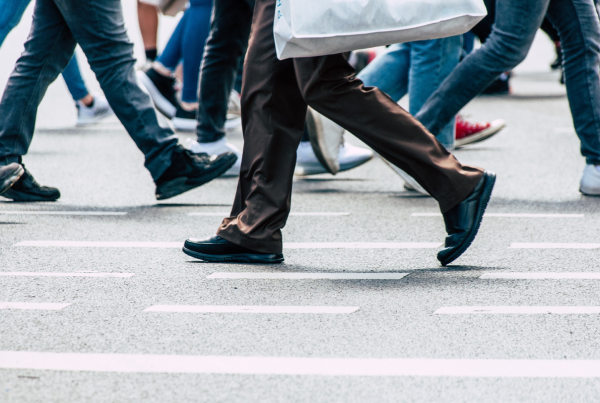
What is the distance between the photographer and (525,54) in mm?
3764

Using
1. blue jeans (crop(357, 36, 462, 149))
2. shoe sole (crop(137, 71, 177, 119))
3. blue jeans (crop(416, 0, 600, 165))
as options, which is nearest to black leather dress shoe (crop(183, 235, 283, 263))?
blue jeans (crop(416, 0, 600, 165))

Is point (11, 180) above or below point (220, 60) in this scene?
below

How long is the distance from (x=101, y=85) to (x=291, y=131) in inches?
49.5

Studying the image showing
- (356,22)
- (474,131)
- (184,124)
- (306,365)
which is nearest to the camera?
(306,365)

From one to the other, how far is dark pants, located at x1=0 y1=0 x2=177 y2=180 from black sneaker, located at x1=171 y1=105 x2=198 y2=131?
276 centimetres

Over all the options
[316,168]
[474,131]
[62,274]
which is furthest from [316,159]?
[62,274]

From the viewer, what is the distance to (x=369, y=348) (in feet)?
6.82

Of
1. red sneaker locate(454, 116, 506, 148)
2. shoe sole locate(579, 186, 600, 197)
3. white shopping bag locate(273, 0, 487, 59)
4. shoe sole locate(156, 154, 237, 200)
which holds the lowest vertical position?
red sneaker locate(454, 116, 506, 148)

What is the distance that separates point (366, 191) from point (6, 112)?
167 cm

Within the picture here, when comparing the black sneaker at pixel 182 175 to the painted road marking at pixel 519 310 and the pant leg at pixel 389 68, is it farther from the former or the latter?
the painted road marking at pixel 519 310

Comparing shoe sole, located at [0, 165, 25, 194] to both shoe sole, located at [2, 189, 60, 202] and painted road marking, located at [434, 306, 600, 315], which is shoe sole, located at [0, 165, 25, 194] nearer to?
shoe sole, located at [2, 189, 60, 202]

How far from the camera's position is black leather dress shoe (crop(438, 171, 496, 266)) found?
2.77m

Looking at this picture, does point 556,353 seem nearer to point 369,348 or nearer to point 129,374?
point 369,348

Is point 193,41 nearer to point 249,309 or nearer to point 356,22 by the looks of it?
point 356,22
